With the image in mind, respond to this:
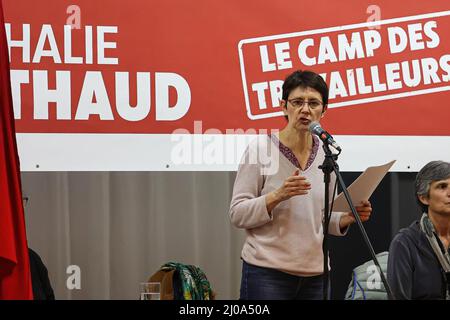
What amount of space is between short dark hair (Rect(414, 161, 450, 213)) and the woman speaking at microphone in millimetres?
447

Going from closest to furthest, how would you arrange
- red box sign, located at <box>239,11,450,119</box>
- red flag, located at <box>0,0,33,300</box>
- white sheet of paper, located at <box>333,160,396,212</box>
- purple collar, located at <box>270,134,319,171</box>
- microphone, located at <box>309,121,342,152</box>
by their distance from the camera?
red flag, located at <box>0,0,33,300</box> < microphone, located at <box>309,121,342,152</box> < white sheet of paper, located at <box>333,160,396,212</box> < purple collar, located at <box>270,134,319,171</box> < red box sign, located at <box>239,11,450,119</box>

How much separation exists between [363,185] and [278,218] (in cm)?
35

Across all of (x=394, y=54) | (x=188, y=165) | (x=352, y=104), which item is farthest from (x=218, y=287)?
(x=394, y=54)

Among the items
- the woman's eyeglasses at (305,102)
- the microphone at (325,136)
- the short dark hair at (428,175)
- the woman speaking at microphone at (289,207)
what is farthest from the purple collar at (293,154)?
the short dark hair at (428,175)

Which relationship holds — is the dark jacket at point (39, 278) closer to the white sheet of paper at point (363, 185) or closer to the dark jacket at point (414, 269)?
the white sheet of paper at point (363, 185)

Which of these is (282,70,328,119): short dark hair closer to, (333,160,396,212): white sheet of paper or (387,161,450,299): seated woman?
(333,160,396,212): white sheet of paper

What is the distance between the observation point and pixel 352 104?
2875 mm

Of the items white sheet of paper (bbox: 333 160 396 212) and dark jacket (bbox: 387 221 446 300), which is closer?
white sheet of paper (bbox: 333 160 396 212)

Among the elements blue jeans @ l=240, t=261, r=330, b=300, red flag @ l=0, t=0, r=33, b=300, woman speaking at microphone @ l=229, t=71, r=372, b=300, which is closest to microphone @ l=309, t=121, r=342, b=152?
woman speaking at microphone @ l=229, t=71, r=372, b=300

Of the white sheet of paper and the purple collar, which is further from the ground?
the purple collar

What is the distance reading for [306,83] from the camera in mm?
2641

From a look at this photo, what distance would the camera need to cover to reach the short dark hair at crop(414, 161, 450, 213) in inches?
113

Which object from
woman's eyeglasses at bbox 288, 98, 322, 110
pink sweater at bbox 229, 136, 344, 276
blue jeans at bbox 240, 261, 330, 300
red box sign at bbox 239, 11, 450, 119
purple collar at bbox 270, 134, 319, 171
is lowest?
blue jeans at bbox 240, 261, 330, 300
